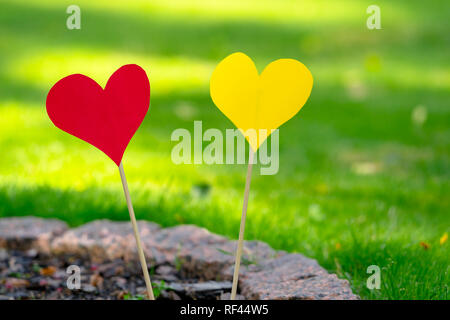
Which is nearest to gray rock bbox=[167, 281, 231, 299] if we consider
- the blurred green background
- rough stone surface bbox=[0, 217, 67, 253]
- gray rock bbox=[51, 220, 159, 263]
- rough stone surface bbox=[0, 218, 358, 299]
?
rough stone surface bbox=[0, 218, 358, 299]

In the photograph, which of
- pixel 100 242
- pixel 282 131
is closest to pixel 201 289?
pixel 100 242

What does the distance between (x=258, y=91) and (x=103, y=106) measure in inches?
15.4

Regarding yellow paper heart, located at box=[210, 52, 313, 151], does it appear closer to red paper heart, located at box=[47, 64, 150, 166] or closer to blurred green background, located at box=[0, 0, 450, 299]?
red paper heart, located at box=[47, 64, 150, 166]

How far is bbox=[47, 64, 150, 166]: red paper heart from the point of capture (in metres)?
1.71

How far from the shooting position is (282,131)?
4641 millimetres

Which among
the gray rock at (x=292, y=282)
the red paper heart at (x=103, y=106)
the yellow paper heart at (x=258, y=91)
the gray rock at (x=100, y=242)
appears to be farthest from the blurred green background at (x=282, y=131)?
the red paper heart at (x=103, y=106)

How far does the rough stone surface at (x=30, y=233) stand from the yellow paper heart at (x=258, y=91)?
115 cm

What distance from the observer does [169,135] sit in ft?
14.1

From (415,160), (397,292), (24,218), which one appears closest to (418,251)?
(397,292)

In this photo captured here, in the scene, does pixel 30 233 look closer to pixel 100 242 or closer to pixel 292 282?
pixel 100 242

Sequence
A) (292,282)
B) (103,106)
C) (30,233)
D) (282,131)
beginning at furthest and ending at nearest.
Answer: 1. (282,131)
2. (30,233)
3. (292,282)
4. (103,106)

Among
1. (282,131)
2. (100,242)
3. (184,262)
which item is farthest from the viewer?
(282,131)

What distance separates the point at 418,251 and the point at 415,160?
1.86m

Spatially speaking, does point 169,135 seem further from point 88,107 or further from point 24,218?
point 88,107
